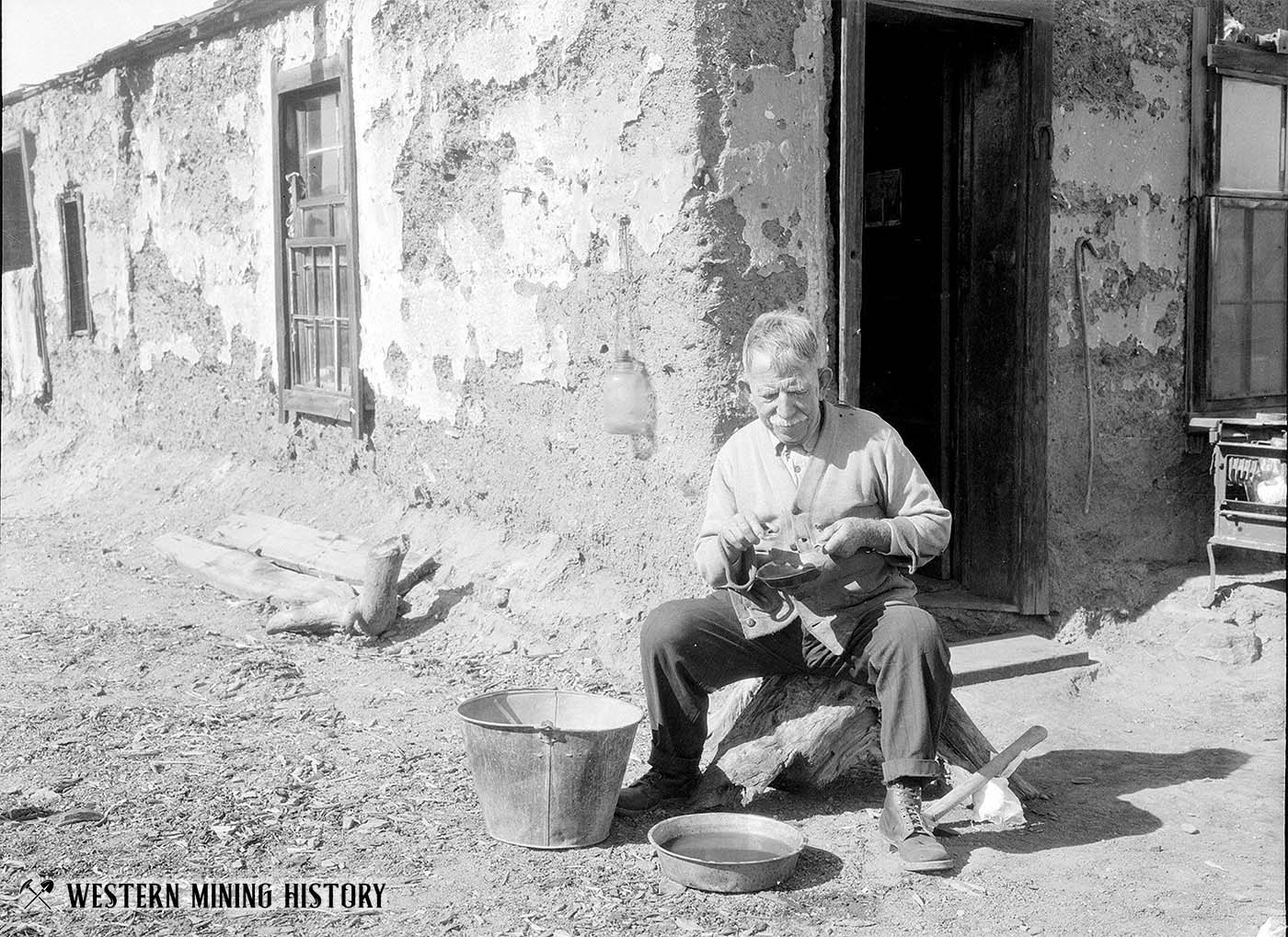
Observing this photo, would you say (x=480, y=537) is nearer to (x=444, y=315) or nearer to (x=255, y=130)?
(x=444, y=315)

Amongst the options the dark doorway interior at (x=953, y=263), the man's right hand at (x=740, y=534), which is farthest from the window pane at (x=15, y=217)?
the man's right hand at (x=740, y=534)

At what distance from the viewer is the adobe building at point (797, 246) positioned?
5102mm

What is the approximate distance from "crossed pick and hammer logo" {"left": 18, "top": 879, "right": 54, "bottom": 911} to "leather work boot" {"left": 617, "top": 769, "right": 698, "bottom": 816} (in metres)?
1.57

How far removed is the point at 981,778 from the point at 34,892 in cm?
257

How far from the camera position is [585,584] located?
5.70 metres

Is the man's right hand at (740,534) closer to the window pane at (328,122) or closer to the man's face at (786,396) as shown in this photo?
the man's face at (786,396)

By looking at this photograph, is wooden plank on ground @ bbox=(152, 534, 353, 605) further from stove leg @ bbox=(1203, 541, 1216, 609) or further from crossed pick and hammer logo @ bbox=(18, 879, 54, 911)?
stove leg @ bbox=(1203, 541, 1216, 609)

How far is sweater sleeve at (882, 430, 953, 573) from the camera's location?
379cm

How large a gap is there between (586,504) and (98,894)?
111 inches

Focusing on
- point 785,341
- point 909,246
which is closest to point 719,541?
point 785,341

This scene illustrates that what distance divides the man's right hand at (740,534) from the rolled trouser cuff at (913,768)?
736mm

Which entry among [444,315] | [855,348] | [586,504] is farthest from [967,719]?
[444,315]

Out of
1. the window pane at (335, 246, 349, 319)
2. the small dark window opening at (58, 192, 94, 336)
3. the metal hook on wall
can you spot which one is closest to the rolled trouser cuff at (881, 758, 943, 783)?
the metal hook on wall

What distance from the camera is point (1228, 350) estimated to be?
635 centimetres
